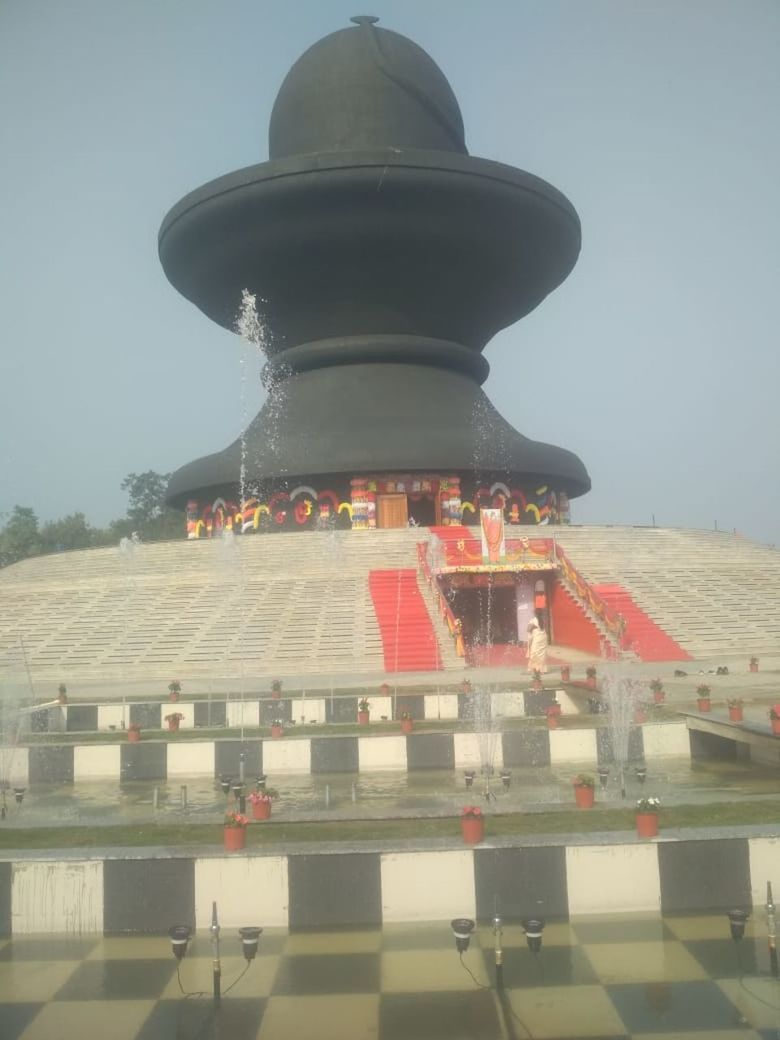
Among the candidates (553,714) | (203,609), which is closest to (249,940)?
(553,714)

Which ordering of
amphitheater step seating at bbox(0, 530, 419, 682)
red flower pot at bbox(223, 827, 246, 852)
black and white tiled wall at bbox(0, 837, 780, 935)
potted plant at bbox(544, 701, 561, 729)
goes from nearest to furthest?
1. black and white tiled wall at bbox(0, 837, 780, 935)
2. red flower pot at bbox(223, 827, 246, 852)
3. potted plant at bbox(544, 701, 561, 729)
4. amphitheater step seating at bbox(0, 530, 419, 682)

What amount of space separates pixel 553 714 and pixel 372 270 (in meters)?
29.8

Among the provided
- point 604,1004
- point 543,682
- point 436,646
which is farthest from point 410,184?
point 604,1004

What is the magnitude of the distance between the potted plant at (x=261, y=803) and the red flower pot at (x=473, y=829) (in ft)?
7.51

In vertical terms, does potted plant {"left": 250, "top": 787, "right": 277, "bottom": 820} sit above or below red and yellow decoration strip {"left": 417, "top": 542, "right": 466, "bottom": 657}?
below

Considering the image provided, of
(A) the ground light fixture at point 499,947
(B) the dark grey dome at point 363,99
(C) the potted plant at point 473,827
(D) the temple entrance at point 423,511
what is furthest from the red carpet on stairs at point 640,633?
(B) the dark grey dome at point 363,99

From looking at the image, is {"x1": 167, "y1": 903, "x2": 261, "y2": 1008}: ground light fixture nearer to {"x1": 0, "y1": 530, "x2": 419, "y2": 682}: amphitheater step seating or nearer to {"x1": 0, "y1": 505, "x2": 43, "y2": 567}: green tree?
{"x1": 0, "y1": 530, "x2": 419, "y2": 682}: amphitheater step seating

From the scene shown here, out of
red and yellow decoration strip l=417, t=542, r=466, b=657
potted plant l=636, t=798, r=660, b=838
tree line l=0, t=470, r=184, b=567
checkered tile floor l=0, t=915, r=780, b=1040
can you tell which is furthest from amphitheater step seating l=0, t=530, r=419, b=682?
tree line l=0, t=470, r=184, b=567

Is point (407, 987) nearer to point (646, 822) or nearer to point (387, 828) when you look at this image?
point (646, 822)

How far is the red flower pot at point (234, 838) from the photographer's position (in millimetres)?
7078

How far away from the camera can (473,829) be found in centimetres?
722

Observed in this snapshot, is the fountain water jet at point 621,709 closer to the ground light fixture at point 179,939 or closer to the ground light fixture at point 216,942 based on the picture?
the ground light fixture at point 216,942

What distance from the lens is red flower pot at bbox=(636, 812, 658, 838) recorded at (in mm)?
7121

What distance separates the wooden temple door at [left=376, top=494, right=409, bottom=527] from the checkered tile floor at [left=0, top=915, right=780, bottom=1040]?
31.8 meters
